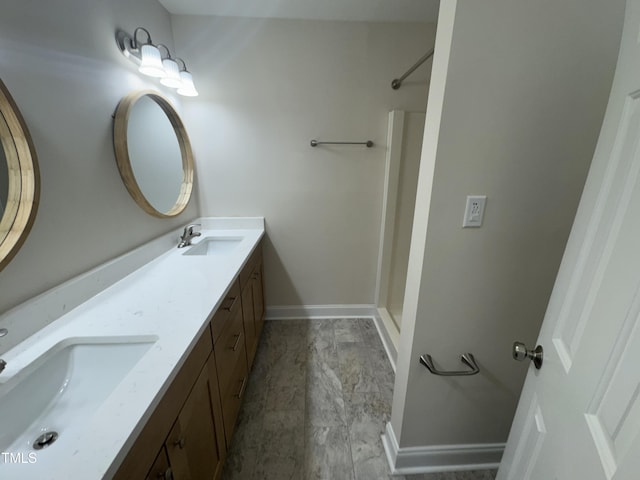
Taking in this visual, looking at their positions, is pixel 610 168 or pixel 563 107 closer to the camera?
pixel 610 168

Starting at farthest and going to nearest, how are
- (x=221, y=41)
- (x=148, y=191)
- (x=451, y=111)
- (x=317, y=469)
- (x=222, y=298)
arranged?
(x=221, y=41) → (x=148, y=191) → (x=317, y=469) → (x=222, y=298) → (x=451, y=111)

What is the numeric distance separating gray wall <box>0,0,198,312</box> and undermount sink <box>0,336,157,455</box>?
0.26 metres

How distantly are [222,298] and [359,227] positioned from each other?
1434 millimetres

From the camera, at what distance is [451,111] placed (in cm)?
81

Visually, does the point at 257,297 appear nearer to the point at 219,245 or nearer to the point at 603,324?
the point at 219,245

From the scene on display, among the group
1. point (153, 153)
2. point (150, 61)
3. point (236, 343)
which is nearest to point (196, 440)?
point (236, 343)

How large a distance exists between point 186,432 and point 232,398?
1.71 ft

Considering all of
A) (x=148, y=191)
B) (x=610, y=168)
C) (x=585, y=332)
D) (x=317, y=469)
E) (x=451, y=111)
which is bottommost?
(x=317, y=469)

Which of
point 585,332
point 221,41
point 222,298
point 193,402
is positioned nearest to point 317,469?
point 193,402

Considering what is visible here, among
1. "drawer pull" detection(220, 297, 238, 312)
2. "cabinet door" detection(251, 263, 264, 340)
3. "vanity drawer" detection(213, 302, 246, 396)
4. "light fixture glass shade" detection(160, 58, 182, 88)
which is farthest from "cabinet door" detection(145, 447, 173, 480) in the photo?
"light fixture glass shade" detection(160, 58, 182, 88)

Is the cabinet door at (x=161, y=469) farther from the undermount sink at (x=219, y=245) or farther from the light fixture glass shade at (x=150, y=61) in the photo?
the light fixture glass shade at (x=150, y=61)

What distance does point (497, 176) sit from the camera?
0.88 meters

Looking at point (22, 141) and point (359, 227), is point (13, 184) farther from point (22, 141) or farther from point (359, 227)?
point (359, 227)

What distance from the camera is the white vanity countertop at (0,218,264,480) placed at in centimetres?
48
